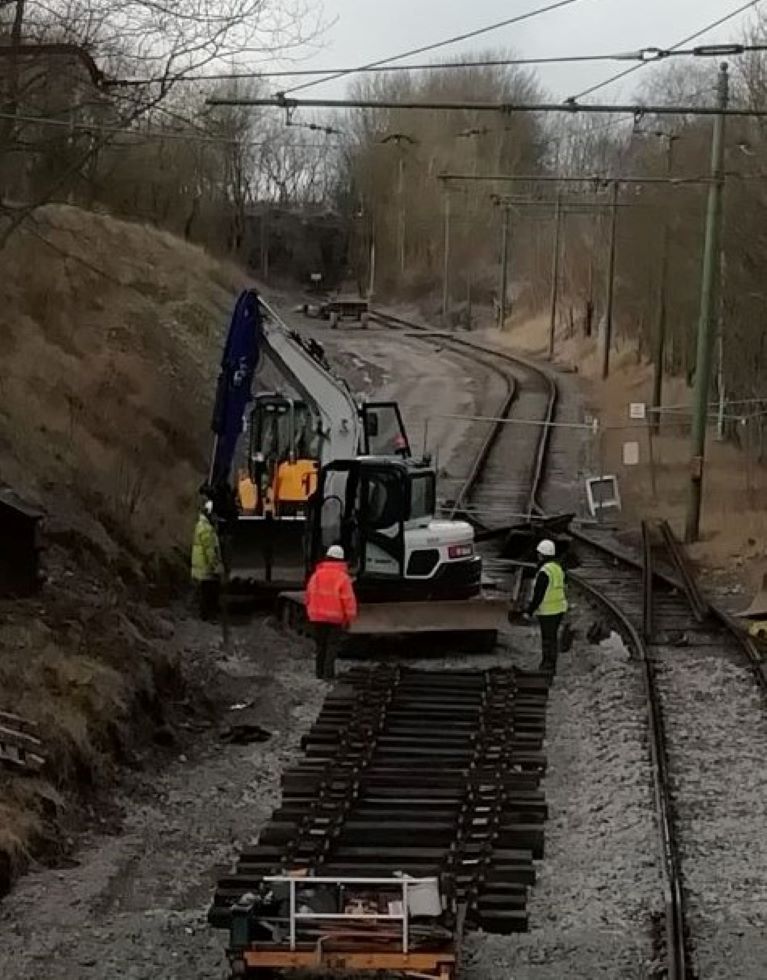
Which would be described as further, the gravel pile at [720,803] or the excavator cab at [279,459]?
the excavator cab at [279,459]

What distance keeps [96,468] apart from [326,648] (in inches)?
435

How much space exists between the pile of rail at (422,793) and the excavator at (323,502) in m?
1.93

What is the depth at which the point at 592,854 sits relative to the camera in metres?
12.0

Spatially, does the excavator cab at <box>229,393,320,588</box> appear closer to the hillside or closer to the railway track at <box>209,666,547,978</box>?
the hillside

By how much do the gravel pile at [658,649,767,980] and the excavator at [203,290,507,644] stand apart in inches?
120

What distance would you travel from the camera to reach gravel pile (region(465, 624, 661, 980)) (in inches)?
A: 387

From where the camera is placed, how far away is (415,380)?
55.4 m

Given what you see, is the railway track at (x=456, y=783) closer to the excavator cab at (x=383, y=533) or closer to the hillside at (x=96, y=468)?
the hillside at (x=96, y=468)

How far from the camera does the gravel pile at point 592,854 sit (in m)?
9.83

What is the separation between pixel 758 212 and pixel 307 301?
5627 cm

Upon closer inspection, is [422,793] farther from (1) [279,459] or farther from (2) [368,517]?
(1) [279,459]

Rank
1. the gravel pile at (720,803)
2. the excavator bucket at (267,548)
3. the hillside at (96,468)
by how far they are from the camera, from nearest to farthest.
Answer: the gravel pile at (720,803) → the hillside at (96,468) → the excavator bucket at (267,548)

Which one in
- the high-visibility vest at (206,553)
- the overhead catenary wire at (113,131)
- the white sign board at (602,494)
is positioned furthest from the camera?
the white sign board at (602,494)

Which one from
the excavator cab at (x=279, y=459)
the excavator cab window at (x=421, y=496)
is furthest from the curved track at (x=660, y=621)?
the excavator cab at (x=279, y=459)
